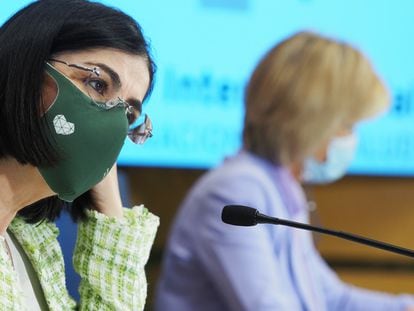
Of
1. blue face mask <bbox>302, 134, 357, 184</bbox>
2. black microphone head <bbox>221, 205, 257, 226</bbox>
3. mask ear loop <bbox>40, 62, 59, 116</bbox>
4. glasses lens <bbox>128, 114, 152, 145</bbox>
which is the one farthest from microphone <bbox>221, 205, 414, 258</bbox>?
blue face mask <bbox>302, 134, 357, 184</bbox>

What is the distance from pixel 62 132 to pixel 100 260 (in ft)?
0.75

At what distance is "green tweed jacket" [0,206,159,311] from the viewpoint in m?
1.22

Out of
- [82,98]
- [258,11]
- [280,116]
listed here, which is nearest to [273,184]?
[280,116]

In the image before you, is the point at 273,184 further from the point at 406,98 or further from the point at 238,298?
the point at 406,98

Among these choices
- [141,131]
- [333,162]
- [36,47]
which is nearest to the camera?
[36,47]

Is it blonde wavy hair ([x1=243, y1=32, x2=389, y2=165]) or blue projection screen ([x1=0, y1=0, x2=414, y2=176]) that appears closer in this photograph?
blonde wavy hair ([x1=243, y1=32, x2=389, y2=165])

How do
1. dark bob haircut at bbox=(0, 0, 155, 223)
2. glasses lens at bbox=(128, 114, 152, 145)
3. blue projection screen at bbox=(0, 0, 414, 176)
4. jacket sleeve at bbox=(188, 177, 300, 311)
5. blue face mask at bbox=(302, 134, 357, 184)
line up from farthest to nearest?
1. blue projection screen at bbox=(0, 0, 414, 176)
2. blue face mask at bbox=(302, 134, 357, 184)
3. jacket sleeve at bbox=(188, 177, 300, 311)
4. glasses lens at bbox=(128, 114, 152, 145)
5. dark bob haircut at bbox=(0, 0, 155, 223)

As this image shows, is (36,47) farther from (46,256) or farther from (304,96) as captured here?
(304,96)

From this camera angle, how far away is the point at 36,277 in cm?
120

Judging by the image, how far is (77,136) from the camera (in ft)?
3.55

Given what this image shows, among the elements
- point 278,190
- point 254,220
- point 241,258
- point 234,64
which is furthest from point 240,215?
point 234,64

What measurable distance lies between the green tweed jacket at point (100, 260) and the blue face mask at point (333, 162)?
1.02 m

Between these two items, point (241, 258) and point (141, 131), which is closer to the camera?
point (141, 131)

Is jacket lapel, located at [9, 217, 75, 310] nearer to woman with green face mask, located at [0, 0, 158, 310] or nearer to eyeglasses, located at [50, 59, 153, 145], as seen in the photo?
woman with green face mask, located at [0, 0, 158, 310]
